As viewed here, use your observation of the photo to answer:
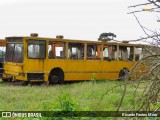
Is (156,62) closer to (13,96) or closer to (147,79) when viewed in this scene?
(147,79)

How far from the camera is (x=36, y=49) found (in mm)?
17859

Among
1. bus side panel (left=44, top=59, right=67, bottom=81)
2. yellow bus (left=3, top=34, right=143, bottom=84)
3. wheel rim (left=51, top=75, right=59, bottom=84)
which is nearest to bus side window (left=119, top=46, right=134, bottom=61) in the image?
yellow bus (left=3, top=34, right=143, bottom=84)

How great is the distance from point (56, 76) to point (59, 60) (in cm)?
76

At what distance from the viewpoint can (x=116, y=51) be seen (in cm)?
2119

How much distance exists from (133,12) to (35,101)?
884cm

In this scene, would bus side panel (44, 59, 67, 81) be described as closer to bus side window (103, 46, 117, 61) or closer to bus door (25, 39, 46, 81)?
bus door (25, 39, 46, 81)

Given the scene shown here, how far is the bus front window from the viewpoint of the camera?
1775cm

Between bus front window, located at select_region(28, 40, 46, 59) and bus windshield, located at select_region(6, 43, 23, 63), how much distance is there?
16.2 inches

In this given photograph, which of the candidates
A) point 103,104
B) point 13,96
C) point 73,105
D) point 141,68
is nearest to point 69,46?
point 13,96

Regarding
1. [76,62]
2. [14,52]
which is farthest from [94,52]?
[14,52]

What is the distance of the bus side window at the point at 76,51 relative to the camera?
19.2 meters

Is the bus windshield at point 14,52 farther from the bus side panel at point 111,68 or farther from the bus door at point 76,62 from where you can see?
the bus side panel at point 111,68

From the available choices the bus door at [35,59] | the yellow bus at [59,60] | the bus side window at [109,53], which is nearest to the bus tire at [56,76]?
the yellow bus at [59,60]

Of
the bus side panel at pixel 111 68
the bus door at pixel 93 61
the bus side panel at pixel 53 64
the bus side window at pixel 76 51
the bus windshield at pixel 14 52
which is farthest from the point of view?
the bus side panel at pixel 111 68
